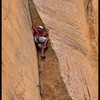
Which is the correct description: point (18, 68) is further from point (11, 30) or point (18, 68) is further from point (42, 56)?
point (42, 56)

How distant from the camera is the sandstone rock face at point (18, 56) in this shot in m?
7.32

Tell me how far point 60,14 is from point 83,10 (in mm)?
1655

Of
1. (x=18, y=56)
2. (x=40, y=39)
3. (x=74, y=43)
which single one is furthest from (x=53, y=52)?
(x=18, y=56)

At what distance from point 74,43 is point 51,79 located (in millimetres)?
1942

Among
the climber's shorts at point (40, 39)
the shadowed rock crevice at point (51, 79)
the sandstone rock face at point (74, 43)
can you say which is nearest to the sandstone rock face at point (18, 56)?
the shadowed rock crevice at point (51, 79)

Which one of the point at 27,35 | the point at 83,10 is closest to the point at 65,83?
the point at 27,35

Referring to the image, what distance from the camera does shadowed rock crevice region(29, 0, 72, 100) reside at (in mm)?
9922

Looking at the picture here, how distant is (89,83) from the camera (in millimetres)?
10977

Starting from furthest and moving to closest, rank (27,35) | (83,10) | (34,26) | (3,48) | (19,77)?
1. (83,10)
2. (34,26)
3. (27,35)
4. (19,77)
5. (3,48)

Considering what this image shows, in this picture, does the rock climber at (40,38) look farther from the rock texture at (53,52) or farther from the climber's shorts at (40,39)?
the rock texture at (53,52)

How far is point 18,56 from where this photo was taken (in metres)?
8.34

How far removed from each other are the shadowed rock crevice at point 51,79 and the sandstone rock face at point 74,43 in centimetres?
13

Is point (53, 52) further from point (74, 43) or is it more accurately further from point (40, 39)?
point (74, 43)

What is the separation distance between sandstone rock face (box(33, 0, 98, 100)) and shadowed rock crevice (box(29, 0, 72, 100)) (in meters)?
0.13
